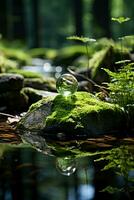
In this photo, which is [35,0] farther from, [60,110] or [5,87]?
[60,110]

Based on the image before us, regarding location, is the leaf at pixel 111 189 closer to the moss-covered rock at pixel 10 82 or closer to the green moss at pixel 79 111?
the green moss at pixel 79 111

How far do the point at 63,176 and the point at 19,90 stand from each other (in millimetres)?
4261

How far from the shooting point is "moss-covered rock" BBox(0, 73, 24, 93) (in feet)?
27.2

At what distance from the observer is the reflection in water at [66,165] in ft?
15.2

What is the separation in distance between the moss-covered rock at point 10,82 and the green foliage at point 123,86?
2256mm

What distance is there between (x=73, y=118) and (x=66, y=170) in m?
1.69

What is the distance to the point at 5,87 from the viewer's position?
8375 mm

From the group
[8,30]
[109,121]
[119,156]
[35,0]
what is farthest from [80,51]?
[119,156]

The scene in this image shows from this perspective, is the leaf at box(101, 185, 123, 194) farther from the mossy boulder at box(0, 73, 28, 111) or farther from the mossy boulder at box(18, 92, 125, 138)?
the mossy boulder at box(0, 73, 28, 111)

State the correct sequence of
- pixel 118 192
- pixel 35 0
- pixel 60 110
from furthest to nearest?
pixel 35 0
pixel 60 110
pixel 118 192

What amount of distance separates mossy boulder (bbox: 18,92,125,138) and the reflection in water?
1135mm

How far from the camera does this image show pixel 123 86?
654 cm

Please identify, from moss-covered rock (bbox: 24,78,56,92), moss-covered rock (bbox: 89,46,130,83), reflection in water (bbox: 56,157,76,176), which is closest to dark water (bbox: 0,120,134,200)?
reflection in water (bbox: 56,157,76,176)

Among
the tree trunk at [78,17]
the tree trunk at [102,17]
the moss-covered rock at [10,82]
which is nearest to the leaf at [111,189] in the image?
the moss-covered rock at [10,82]
